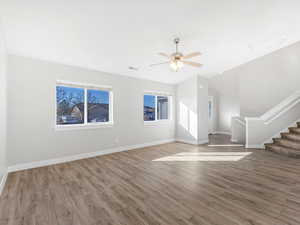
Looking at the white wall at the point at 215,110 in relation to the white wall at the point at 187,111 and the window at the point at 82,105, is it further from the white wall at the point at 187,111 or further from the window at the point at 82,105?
the window at the point at 82,105

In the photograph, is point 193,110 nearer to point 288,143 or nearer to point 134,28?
point 288,143

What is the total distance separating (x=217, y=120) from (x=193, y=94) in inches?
154

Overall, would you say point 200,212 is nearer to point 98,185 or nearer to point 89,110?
point 98,185

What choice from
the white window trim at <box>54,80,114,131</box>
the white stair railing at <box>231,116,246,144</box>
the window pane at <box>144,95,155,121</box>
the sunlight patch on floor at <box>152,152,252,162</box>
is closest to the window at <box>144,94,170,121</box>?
the window pane at <box>144,95,155,121</box>

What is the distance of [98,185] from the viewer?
250 cm

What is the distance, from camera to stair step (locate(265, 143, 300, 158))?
4.01m

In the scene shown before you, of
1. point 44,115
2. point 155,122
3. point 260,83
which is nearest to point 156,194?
point 44,115

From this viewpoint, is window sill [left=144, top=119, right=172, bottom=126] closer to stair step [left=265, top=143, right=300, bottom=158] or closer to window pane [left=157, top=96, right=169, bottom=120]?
window pane [left=157, top=96, right=169, bottom=120]

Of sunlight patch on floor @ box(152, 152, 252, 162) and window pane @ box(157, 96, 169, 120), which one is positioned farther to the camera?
window pane @ box(157, 96, 169, 120)

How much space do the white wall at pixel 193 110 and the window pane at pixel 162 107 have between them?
0.56m

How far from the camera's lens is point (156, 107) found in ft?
19.5

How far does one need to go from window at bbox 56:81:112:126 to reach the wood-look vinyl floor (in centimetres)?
120

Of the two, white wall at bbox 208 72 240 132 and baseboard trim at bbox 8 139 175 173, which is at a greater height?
white wall at bbox 208 72 240 132

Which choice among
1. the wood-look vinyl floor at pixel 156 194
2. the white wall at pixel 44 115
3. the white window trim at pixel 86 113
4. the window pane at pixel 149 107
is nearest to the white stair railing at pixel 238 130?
the wood-look vinyl floor at pixel 156 194
